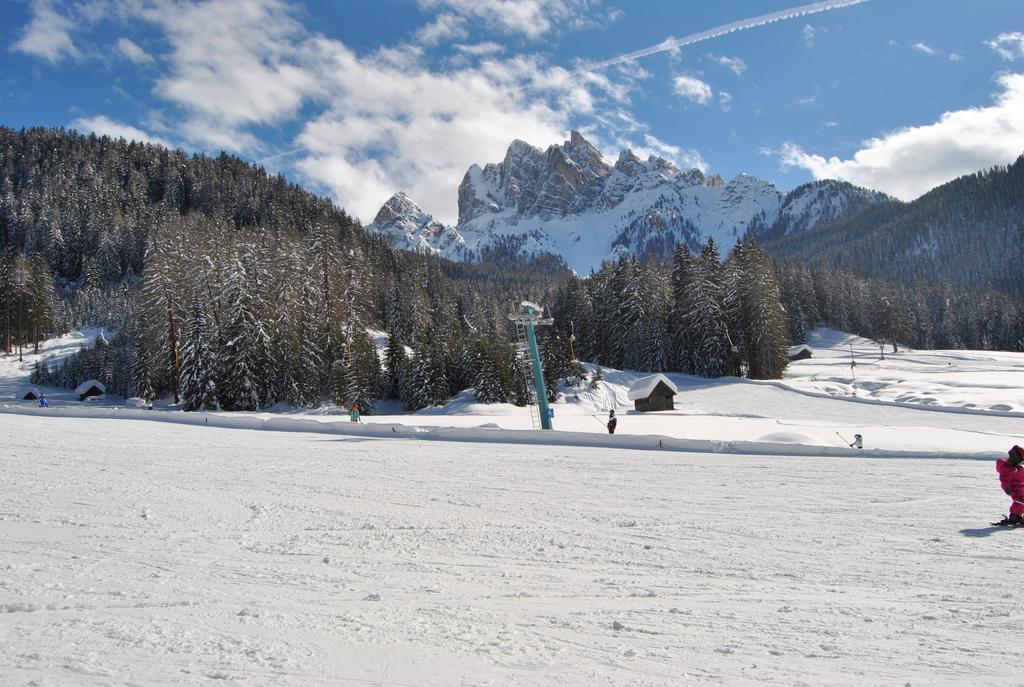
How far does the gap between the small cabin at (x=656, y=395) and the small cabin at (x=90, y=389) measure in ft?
219

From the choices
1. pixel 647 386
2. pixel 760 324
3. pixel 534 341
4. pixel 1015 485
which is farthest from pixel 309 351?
pixel 760 324

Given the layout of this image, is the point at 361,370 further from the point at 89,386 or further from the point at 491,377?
the point at 89,386

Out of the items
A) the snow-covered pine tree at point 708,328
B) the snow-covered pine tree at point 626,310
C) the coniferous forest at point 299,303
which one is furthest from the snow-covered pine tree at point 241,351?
the snow-covered pine tree at point 708,328

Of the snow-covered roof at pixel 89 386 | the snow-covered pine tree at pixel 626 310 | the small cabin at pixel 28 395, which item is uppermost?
the snow-covered pine tree at pixel 626 310

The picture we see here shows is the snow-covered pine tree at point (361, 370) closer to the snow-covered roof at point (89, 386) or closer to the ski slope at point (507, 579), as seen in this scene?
the ski slope at point (507, 579)

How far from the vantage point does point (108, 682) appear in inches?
180

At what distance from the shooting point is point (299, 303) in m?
47.1

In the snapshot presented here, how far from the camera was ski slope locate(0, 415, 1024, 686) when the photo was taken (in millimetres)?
5137

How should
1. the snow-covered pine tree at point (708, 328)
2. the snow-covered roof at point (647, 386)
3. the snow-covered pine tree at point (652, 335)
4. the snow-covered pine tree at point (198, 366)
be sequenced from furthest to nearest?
the snow-covered pine tree at point (652, 335) → the snow-covered pine tree at point (708, 328) → the snow-covered roof at point (647, 386) → the snow-covered pine tree at point (198, 366)

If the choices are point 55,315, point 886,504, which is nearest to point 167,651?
point 886,504

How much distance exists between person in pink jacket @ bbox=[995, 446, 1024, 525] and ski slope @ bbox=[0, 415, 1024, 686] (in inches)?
17.5

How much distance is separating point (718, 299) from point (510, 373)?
25419 mm

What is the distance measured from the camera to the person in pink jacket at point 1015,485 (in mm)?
9750

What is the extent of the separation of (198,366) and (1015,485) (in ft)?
141
